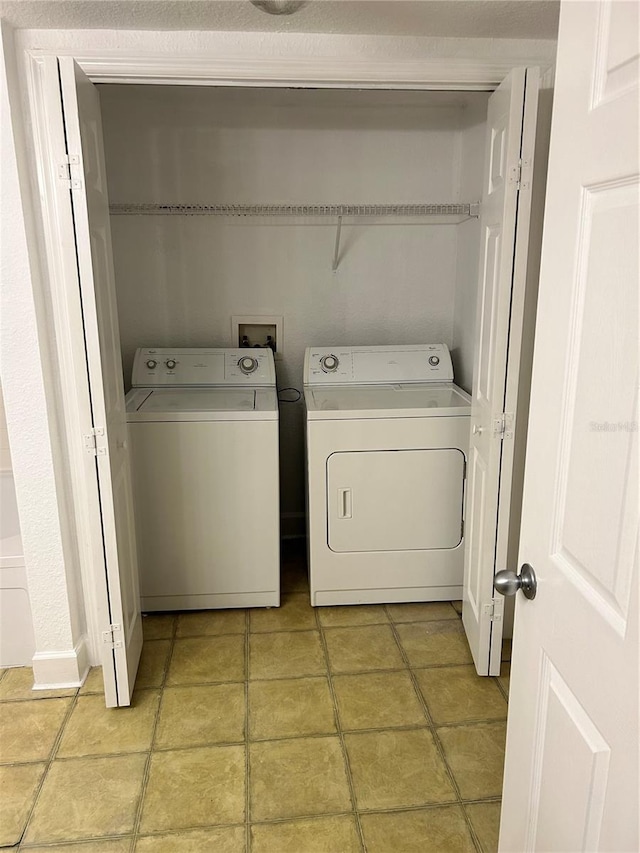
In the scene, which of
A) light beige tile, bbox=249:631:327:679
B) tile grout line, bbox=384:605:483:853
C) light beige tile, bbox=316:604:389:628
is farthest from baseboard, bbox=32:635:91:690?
tile grout line, bbox=384:605:483:853

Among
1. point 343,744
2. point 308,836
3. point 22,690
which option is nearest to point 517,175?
point 343,744

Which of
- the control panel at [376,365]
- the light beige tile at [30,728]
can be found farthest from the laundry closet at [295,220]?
the light beige tile at [30,728]

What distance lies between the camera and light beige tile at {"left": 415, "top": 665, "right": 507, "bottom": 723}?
204cm

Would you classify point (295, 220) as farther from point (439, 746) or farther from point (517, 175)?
point (439, 746)

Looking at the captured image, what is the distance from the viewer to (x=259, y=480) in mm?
2486

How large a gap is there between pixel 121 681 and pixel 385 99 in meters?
2.56

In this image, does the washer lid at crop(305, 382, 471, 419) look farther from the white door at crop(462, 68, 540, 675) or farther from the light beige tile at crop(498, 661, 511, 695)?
the light beige tile at crop(498, 661, 511, 695)

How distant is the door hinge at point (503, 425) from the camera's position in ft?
6.44

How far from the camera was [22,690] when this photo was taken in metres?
2.16

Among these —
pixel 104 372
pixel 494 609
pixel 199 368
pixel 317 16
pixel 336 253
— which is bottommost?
pixel 494 609

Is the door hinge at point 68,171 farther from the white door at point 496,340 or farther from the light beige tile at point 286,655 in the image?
the light beige tile at point 286,655

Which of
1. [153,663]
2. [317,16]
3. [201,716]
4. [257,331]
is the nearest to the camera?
[317,16]

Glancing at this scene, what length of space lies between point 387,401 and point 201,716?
1.35 meters

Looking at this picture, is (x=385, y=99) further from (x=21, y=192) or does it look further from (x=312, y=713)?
(x=312, y=713)
